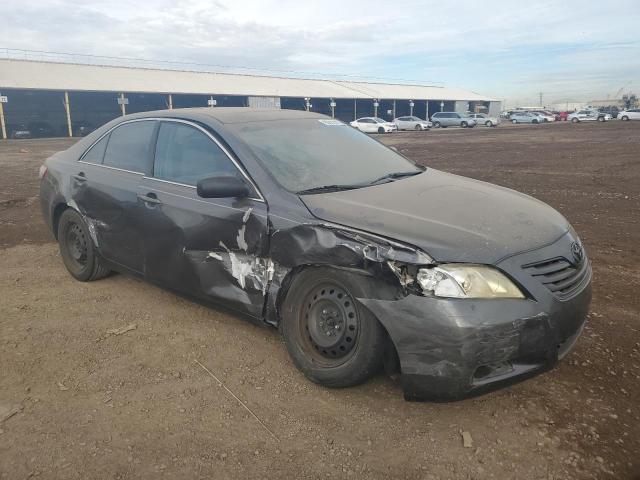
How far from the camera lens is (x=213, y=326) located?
390 centimetres

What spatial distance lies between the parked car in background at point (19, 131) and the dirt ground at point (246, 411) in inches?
1653

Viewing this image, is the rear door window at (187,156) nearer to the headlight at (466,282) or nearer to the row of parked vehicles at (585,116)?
the headlight at (466,282)

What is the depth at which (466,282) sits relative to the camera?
2520 millimetres

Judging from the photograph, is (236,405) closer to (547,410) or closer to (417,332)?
(417,332)

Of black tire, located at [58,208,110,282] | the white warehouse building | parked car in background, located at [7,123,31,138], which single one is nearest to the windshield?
black tire, located at [58,208,110,282]

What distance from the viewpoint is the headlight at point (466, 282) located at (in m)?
2.51

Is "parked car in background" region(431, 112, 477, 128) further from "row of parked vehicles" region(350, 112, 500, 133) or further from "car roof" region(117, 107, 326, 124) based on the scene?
"car roof" region(117, 107, 326, 124)

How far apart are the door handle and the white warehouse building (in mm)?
41145

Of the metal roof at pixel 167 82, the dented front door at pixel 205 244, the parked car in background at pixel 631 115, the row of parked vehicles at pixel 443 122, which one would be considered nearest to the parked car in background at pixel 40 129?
the metal roof at pixel 167 82

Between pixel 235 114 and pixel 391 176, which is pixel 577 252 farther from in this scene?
pixel 235 114

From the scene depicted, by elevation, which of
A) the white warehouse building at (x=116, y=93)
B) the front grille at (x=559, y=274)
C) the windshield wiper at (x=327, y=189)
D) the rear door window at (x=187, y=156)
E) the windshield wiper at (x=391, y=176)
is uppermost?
the white warehouse building at (x=116, y=93)

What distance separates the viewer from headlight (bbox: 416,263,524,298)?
8.23ft

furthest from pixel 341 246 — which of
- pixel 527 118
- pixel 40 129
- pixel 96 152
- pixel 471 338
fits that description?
pixel 527 118

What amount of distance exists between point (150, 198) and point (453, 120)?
4913 cm
